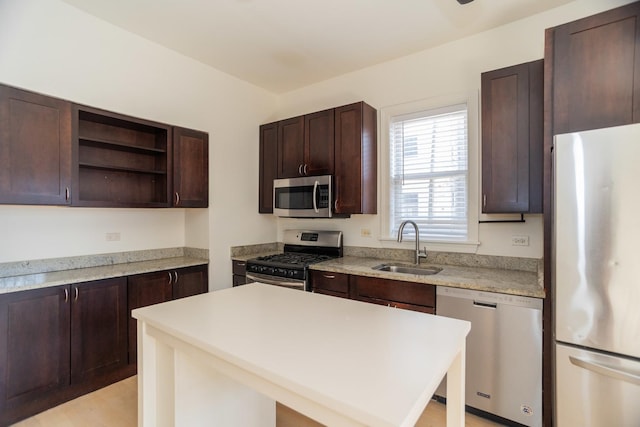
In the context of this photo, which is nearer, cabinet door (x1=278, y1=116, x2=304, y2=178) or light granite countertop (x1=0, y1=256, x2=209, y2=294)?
light granite countertop (x1=0, y1=256, x2=209, y2=294)

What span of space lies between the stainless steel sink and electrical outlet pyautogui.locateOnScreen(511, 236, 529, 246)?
0.62 m

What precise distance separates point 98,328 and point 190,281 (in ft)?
2.67

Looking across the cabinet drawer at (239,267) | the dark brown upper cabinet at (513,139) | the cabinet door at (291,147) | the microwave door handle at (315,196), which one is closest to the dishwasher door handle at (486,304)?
the dark brown upper cabinet at (513,139)

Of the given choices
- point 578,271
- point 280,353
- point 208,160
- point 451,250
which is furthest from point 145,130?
point 578,271

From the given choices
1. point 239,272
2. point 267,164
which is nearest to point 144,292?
point 239,272

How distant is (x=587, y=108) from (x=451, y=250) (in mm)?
1444

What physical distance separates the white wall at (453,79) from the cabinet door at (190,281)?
1295mm

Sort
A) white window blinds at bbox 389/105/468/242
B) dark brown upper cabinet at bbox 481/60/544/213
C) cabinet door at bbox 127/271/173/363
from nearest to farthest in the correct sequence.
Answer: dark brown upper cabinet at bbox 481/60/544/213 → cabinet door at bbox 127/271/173/363 → white window blinds at bbox 389/105/468/242

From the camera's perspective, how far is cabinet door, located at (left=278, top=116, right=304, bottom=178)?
3.47 metres

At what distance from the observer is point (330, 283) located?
2834 mm

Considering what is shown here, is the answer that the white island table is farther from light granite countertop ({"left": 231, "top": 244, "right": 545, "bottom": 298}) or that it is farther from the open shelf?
the open shelf

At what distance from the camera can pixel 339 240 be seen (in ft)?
11.4

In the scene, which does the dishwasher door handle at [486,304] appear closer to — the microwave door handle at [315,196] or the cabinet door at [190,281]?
the microwave door handle at [315,196]

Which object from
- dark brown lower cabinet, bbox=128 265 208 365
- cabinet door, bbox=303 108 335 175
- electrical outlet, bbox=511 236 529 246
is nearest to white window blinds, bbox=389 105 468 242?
electrical outlet, bbox=511 236 529 246
